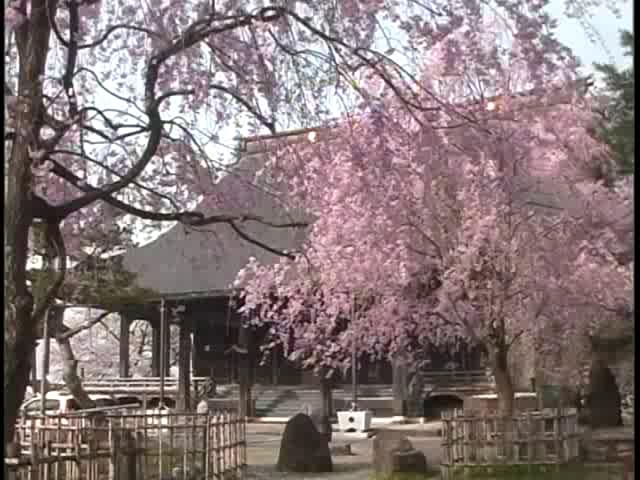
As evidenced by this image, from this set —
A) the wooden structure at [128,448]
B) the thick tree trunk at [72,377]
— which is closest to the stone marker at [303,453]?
the wooden structure at [128,448]

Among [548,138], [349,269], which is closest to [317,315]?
[349,269]

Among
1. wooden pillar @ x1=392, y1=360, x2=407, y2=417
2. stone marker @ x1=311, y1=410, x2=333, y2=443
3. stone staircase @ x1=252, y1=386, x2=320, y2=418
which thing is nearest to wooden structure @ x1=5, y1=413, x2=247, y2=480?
stone marker @ x1=311, y1=410, x2=333, y2=443

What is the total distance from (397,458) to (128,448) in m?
3.79

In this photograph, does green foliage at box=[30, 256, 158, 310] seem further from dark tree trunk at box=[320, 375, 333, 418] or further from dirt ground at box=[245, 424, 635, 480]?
dark tree trunk at box=[320, 375, 333, 418]

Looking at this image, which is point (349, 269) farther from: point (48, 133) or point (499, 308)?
point (48, 133)

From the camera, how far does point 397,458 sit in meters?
11.3

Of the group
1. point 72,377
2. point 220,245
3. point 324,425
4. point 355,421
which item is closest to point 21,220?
point 220,245

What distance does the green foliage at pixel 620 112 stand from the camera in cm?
1027

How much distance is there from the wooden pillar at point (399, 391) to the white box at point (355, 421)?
3.48 feet

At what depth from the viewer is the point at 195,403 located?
75.7 ft

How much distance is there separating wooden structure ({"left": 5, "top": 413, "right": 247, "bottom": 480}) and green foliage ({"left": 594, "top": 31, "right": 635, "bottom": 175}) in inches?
232

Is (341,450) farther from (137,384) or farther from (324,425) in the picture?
(137,384)

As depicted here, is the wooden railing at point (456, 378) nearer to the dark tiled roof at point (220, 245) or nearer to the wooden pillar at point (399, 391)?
the wooden pillar at point (399, 391)

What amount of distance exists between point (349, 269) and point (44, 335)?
6.21 m
